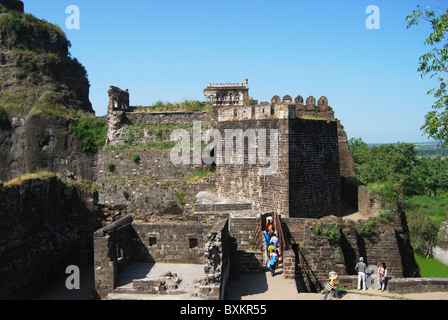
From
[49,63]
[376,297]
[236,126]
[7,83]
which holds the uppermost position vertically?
[49,63]

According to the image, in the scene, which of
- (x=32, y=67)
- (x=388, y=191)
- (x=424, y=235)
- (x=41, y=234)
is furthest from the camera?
(x=424, y=235)

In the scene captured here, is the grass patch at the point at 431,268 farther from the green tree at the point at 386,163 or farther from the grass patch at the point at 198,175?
the grass patch at the point at 198,175

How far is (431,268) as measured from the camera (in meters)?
23.4

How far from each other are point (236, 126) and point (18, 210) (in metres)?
9.38

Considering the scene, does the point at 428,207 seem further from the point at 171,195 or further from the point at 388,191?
the point at 171,195

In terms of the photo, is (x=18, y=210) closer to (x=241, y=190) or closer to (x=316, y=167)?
(x=241, y=190)

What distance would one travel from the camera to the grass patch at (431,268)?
21902mm

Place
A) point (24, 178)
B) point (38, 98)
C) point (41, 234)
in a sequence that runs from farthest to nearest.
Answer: point (38, 98), point (41, 234), point (24, 178)

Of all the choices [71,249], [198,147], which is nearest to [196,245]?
[71,249]

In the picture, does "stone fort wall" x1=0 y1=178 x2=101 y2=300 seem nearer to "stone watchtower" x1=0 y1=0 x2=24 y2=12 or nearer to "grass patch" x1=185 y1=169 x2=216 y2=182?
"grass patch" x1=185 y1=169 x2=216 y2=182

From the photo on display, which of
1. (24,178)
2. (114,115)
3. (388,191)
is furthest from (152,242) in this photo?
(114,115)

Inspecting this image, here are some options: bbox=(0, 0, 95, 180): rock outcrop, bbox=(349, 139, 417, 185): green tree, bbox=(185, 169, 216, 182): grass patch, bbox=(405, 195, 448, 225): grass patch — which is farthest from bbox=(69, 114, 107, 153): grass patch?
bbox=(349, 139, 417, 185): green tree
